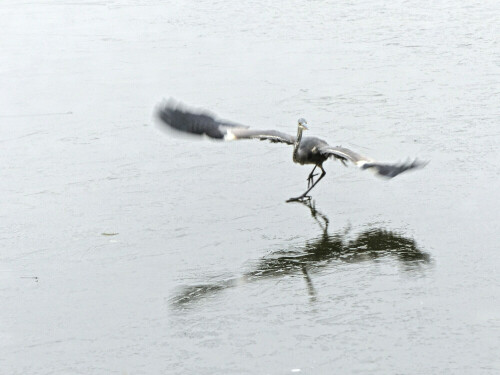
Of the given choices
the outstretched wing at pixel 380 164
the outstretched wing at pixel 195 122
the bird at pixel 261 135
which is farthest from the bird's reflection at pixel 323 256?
the outstretched wing at pixel 195 122

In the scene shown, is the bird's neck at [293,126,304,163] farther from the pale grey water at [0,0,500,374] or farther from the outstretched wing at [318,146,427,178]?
the outstretched wing at [318,146,427,178]

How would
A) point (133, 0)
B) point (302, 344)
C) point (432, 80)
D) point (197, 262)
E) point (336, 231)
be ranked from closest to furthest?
point (302, 344), point (197, 262), point (336, 231), point (432, 80), point (133, 0)

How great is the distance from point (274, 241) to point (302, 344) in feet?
5.45

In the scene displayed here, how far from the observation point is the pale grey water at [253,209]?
5.63 m

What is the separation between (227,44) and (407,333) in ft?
25.8

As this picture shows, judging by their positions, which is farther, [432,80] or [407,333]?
[432,80]


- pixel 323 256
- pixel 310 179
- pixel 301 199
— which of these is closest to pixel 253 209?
pixel 301 199

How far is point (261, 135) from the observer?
8.18 metres

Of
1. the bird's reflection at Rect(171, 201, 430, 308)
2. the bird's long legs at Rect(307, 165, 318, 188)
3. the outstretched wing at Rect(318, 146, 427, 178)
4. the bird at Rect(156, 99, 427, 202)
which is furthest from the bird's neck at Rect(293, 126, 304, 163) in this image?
the bird's reflection at Rect(171, 201, 430, 308)

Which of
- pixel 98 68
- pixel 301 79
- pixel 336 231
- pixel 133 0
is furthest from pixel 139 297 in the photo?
pixel 133 0

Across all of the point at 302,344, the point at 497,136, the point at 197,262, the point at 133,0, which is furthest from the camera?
the point at 133,0

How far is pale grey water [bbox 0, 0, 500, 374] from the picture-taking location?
5629 millimetres

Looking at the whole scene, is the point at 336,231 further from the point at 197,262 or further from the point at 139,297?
the point at 139,297

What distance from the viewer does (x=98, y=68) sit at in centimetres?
1216
